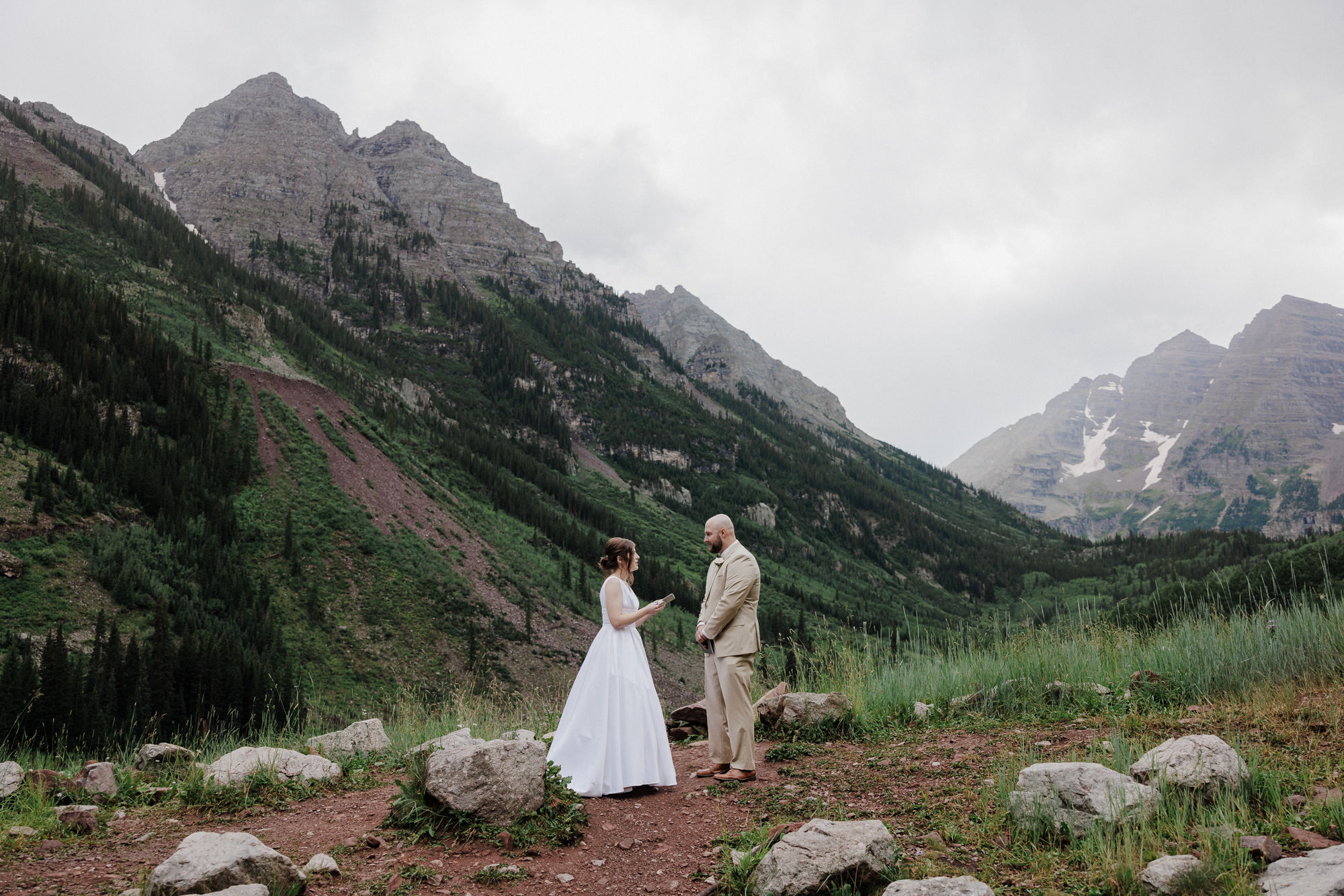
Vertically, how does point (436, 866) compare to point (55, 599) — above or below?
below

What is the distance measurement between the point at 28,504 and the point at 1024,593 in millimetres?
168425

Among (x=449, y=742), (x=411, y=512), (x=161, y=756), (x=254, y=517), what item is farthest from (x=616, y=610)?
(x=411, y=512)

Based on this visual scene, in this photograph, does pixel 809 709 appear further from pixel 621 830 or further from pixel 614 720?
pixel 621 830

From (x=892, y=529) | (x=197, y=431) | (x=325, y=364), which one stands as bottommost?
(x=892, y=529)

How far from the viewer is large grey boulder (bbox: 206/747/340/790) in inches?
301

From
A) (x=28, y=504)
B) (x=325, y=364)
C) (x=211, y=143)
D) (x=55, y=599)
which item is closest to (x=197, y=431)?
(x=28, y=504)

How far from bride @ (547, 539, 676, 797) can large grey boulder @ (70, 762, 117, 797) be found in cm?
500

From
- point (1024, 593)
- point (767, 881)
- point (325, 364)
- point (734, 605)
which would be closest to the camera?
point (767, 881)

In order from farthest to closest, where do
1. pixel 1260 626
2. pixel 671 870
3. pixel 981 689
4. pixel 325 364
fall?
pixel 325 364
pixel 981 689
pixel 1260 626
pixel 671 870

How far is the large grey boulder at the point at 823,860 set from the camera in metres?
4.33

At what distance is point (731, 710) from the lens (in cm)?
762

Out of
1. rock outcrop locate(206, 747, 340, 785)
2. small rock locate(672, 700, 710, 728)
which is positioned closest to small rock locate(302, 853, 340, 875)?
rock outcrop locate(206, 747, 340, 785)

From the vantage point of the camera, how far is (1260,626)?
858 cm

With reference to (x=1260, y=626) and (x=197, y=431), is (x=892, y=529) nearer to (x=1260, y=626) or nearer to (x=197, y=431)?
(x=197, y=431)
